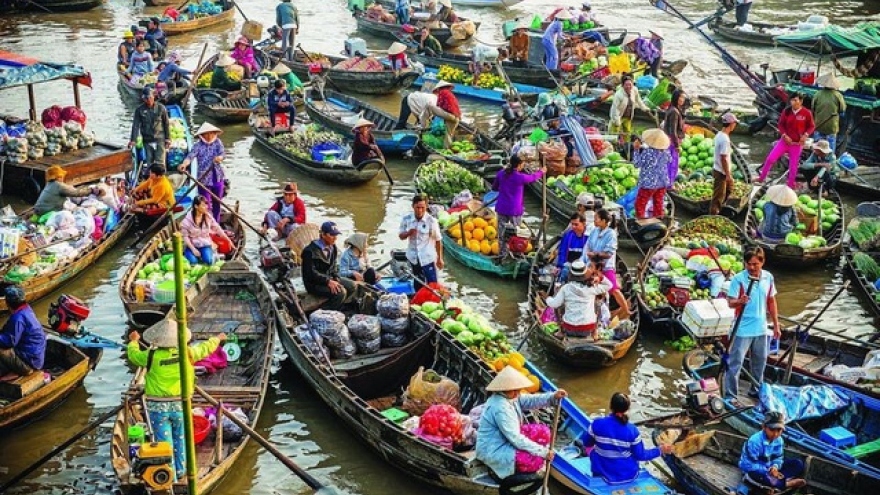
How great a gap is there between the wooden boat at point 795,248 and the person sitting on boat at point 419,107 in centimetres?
625

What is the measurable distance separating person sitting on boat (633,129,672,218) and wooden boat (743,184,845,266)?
53.9 inches

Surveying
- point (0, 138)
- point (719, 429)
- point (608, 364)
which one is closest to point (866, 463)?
point (719, 429)

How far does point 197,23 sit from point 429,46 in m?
8.23

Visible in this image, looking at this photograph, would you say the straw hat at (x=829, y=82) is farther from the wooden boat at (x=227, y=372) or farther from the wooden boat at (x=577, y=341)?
the wooden boat at (x=227, y=372)

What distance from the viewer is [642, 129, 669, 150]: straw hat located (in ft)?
50.0

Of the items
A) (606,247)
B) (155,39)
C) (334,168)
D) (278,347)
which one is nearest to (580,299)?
(606,247)

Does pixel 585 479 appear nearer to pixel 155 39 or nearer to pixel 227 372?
pixel 227 372

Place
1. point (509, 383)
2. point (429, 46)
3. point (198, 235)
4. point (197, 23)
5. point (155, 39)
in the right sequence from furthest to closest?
point (197, 23) < point (429, 46) < point (155, 39) < point (198, 235) < point (509, 383)

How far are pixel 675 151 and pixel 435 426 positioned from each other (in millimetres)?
7862

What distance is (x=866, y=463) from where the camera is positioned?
9898mm

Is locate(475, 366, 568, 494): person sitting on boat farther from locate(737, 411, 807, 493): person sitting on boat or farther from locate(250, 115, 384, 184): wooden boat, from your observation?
locate(250, 115, 384, 184): wooden boat

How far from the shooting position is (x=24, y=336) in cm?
1100

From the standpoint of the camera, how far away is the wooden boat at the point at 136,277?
42.0ft

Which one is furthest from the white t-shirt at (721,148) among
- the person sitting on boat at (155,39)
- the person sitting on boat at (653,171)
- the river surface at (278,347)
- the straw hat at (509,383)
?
the person sitting on boat at (155,39)
